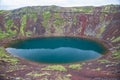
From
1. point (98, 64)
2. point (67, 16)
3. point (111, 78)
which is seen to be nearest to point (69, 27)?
point (67, 16)

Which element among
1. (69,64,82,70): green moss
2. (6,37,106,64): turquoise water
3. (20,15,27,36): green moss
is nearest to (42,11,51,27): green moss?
(20,15,27,36): green moss

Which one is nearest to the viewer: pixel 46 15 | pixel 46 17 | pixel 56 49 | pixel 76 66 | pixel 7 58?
pixel 76 66

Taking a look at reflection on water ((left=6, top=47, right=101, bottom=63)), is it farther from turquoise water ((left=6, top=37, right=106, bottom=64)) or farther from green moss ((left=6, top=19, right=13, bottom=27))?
green moss ((left=6, top=19, right=13, bottom=27))

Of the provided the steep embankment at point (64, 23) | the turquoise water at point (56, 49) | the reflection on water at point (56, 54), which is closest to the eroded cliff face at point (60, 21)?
the steep embankment at point (64, 23)

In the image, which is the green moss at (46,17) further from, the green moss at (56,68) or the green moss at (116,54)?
the green moss at (56,68)

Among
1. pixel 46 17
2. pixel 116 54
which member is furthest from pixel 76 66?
pixel 46 17

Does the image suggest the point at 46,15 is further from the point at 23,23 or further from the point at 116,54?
the point at 116,54
